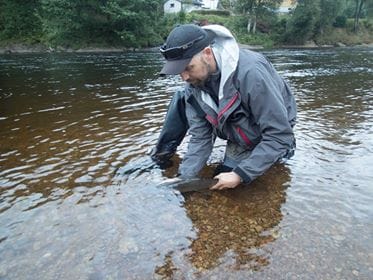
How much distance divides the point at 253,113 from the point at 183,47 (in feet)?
3.20

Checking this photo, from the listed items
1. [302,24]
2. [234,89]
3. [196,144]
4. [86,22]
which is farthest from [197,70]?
[302,24]

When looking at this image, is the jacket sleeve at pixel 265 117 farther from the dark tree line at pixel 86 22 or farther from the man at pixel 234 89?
the dark tree line at pixel 86 22

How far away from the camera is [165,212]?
4.04 metres

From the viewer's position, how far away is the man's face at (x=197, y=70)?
10.9 feet

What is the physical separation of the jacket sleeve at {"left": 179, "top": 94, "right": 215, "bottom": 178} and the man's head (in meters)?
1.03

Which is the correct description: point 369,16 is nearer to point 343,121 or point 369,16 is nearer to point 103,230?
point 343,121

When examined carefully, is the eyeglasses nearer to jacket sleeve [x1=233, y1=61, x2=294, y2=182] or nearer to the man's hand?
jacket sleeve [x1=233, y1=61, x2=294, y2=182]

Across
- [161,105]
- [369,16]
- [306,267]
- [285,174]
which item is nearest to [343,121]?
[285,174]

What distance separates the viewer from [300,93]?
11750mm

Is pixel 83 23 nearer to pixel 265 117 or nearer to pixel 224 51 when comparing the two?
pixel 224 51

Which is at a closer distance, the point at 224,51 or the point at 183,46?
the point at 183,46

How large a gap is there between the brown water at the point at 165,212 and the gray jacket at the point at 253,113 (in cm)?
72

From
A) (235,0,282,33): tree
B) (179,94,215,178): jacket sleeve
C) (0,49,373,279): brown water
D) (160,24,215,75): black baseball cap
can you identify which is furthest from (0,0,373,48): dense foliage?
(160,24,215,75): black baseball cap

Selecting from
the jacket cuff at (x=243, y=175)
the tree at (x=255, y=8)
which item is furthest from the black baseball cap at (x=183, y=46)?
the tree at (x=255, y=8)
